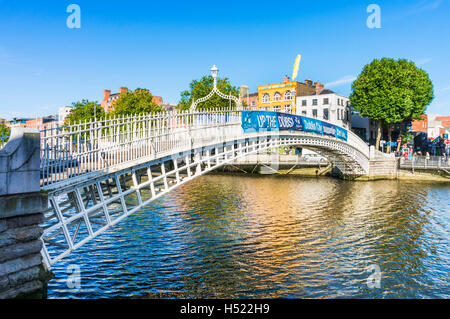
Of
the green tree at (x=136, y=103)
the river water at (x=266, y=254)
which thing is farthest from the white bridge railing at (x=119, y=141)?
the green tree at (x=136, y=103)

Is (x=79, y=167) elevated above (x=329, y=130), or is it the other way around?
(x=329, y=130)

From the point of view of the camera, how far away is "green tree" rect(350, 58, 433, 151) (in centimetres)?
5238

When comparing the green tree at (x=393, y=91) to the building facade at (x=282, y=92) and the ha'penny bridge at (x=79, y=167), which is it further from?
the ha'penny bridge at (x=79, y=167)

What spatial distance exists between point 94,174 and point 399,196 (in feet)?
86.6

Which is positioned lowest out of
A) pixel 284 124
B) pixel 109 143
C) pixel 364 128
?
pixel 109 143

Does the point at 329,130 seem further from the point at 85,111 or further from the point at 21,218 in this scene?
the point at 85,111

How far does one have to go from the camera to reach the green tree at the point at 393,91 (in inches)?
2062

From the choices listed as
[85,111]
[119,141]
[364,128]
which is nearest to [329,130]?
[119,141]

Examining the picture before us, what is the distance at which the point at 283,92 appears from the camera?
217 ft

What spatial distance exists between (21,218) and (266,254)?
363 inches

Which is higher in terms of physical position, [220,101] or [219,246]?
[220,101]
